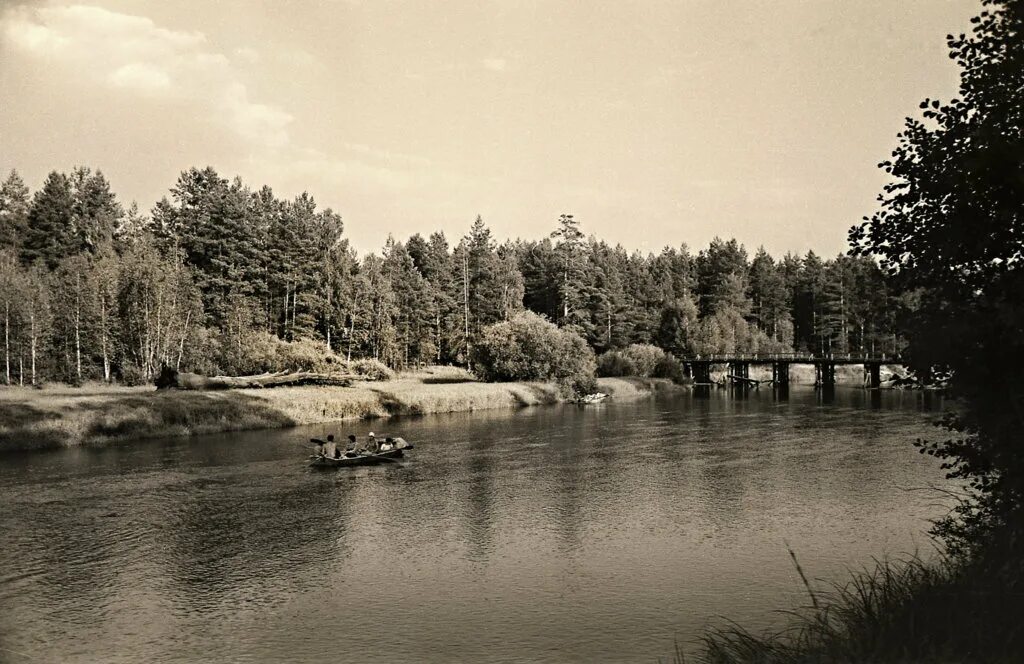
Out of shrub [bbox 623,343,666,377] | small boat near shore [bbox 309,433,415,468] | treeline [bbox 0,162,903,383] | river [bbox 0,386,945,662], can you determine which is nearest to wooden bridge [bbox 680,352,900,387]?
treeline [bbox 0,162,903,383]

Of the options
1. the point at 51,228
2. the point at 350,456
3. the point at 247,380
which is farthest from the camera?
the point at 51,228

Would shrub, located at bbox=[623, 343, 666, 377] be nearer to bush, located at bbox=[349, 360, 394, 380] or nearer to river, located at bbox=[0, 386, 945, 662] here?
bush, located at bbox=[349, 360, 394, 380]

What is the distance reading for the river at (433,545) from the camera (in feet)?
48.1

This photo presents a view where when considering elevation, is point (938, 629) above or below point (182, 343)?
below

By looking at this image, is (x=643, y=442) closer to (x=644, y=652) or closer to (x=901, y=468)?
(x=901, y=468)

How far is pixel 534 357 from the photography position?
77.8 metres

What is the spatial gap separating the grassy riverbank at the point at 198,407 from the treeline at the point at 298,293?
941 centimetres

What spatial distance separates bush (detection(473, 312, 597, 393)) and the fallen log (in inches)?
689

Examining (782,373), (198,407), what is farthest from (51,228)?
(782,373)

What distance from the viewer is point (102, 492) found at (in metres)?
28.1

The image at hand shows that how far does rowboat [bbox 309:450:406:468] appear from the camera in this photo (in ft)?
111

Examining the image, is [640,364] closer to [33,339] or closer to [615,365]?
[615,365]

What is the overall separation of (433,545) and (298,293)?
74.8 metres

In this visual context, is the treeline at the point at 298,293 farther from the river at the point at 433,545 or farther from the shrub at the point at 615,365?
the shrub at the point at 615,365
